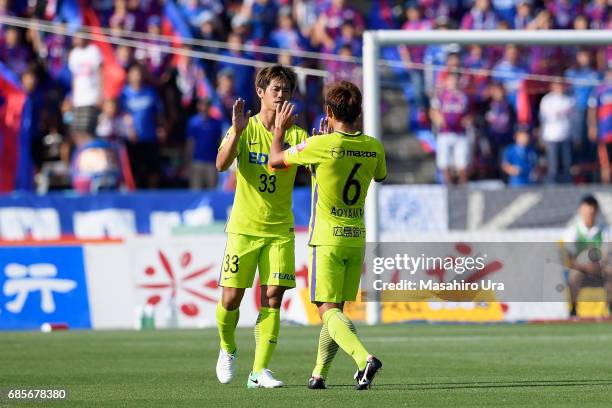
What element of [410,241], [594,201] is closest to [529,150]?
[594,201]

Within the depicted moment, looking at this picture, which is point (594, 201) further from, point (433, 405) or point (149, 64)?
point (433, 405)

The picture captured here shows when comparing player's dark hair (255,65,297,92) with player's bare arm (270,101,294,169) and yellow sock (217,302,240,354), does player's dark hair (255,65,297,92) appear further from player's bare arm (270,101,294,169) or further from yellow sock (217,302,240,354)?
yellow sock (217,302,240,354)

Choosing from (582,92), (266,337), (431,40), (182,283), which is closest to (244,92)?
(431,40)

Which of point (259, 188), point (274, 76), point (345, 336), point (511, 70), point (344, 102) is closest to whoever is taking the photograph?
point (345, 336)

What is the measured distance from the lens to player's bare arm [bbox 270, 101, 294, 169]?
376 inches

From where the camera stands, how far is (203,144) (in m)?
21.8

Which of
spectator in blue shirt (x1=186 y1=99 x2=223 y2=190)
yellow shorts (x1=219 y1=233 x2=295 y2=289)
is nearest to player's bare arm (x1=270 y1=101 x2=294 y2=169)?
yellow shorts (x1=219 y1=233 x2=295 y2=289)

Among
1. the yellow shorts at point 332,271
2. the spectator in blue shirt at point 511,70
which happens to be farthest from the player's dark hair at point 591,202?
the yellow shorts at point 332,271

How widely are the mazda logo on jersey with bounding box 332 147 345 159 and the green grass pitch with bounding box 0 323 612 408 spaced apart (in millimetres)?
1663

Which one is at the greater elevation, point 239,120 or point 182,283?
point 239,120

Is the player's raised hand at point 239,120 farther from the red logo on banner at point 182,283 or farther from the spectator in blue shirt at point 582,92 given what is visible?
the spectator in blue shirt at point 582,92

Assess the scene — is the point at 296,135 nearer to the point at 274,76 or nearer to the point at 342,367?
the point at 274,76

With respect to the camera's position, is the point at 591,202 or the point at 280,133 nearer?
the point at 280,133

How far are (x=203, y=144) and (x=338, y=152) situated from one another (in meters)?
12.5
